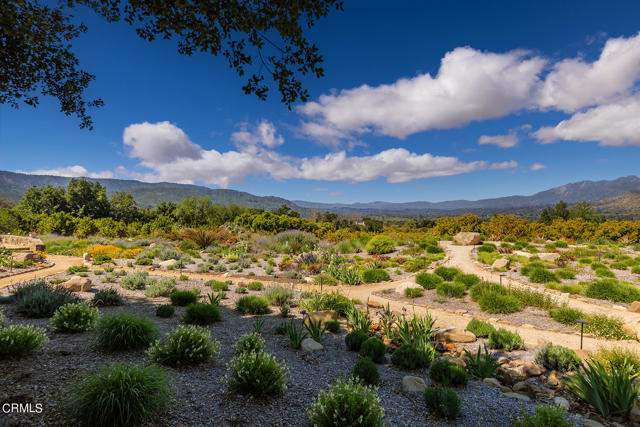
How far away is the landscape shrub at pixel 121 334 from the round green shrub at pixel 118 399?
130cm

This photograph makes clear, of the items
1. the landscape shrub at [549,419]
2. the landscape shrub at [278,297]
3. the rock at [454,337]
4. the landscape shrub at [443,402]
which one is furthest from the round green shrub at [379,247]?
the landscape shrub at [549,419]

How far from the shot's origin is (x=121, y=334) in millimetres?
3822

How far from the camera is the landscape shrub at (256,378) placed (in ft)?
10.0

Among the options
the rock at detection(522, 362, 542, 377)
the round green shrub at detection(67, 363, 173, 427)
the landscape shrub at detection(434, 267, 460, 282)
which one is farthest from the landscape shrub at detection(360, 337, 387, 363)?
the landscape shrub at detection(434, 267, 460, 282)

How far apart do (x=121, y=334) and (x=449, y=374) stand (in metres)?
4.61

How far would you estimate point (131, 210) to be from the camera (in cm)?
2925

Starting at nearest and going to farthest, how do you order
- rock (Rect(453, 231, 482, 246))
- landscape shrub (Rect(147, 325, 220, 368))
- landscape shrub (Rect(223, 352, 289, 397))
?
landscape shrub (Rect(223, 352, 289, 397)), landscape shrub (Rect(147, 325, 220, 368)), rock (Rect(453, 231, 482, 246))

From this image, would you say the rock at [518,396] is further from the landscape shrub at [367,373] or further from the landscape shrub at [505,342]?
the landscape shrub at [505,342]

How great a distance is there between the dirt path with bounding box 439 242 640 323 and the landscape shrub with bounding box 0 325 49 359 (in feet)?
37.0

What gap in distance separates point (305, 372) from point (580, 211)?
42659 mm

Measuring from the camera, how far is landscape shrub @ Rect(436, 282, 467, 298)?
29.9ft

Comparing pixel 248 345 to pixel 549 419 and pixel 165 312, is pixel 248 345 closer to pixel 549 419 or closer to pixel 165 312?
pixel 165 312

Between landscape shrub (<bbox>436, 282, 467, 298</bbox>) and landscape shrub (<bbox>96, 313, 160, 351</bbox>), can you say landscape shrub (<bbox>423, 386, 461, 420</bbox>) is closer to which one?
landscape shrub (<bbox>96, 313, 160, 351</bbox>)

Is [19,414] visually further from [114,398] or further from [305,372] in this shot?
[305,372]
